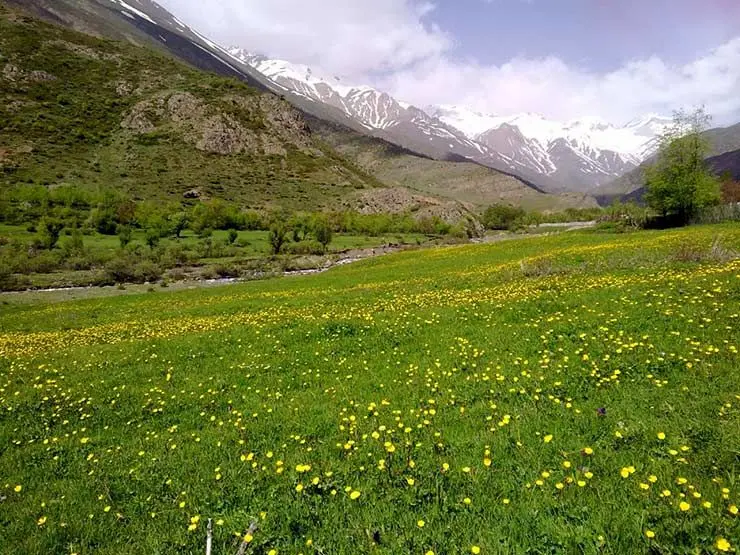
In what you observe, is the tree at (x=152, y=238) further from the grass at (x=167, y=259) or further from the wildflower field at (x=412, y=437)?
the wildflower field at (x=412, y=437)

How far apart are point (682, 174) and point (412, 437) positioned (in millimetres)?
64680

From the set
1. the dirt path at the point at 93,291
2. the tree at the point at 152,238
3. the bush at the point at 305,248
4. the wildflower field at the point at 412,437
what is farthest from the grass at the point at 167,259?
the wildflower field at the point at 412,437

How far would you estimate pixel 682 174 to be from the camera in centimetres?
5472

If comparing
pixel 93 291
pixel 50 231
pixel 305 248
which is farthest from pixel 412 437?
pixel 50 231

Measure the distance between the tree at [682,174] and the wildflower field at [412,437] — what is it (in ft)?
166

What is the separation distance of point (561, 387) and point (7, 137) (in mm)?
216061

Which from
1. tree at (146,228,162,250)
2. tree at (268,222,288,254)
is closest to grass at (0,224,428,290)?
tree at (146,228,162,250)

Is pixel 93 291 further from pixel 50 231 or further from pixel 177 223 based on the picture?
pixel 177 223

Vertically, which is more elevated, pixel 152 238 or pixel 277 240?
pixel 152 238

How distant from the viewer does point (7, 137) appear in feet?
523

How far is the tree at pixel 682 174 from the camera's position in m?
53.7

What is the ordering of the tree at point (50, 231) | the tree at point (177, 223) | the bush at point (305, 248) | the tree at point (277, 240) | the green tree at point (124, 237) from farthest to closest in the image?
the tree at point (177, 223), the tree at point (277, 240), the bush at point (305, 248), the green tree at point (124, 237), the tree at point (50, 231)

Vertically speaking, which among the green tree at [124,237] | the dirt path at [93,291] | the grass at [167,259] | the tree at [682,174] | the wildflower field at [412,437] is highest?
the tree at [682,174]

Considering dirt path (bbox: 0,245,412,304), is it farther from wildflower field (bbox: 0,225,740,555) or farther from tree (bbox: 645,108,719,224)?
tree (bbox: 645,108,719,224)
